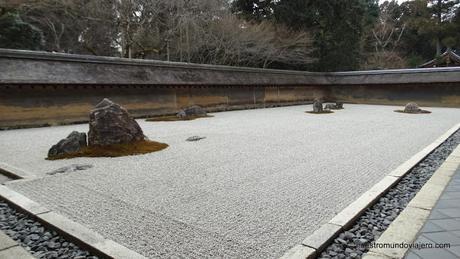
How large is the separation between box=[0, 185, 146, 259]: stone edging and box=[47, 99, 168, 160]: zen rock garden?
205 cm

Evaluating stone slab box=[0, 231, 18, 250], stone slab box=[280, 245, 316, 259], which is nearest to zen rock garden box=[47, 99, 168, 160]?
stone slab box=[0, 231, 18, 250]

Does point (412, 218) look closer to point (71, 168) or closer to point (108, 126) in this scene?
point (71, 168)

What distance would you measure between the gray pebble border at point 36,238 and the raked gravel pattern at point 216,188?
0.78 ft

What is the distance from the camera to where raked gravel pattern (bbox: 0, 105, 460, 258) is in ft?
7.91

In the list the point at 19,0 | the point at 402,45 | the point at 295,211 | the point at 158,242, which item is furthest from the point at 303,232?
the point at 402,45

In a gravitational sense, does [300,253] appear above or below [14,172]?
Answer: below

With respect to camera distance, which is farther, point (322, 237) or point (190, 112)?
point (190, 112)

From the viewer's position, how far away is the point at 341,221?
2582 millimetres

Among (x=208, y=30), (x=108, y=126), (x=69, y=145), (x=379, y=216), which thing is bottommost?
(x=379, y=216)

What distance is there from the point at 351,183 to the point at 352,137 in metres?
3.58

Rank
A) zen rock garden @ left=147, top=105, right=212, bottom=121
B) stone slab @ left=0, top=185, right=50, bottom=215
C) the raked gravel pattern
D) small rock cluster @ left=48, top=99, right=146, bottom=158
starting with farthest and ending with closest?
zen rock garden @ left=147, top=105, right=212, bottom=121 → small rock cluster @ left=48, top=99, right=146, bottom=158 → stone slab @ left=0, top=185, right=50, bottom=215 → the raked gravel pattern

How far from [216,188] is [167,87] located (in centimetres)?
960

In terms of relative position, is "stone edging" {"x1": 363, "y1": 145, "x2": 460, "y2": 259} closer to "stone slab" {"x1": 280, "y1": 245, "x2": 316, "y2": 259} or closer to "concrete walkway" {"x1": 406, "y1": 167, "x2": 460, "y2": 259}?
"concrete walkway" {"x1": 406, "y1": 167, "x2": 460, "y2": 259}

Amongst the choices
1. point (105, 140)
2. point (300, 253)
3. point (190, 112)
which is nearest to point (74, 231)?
point (300, 253)
